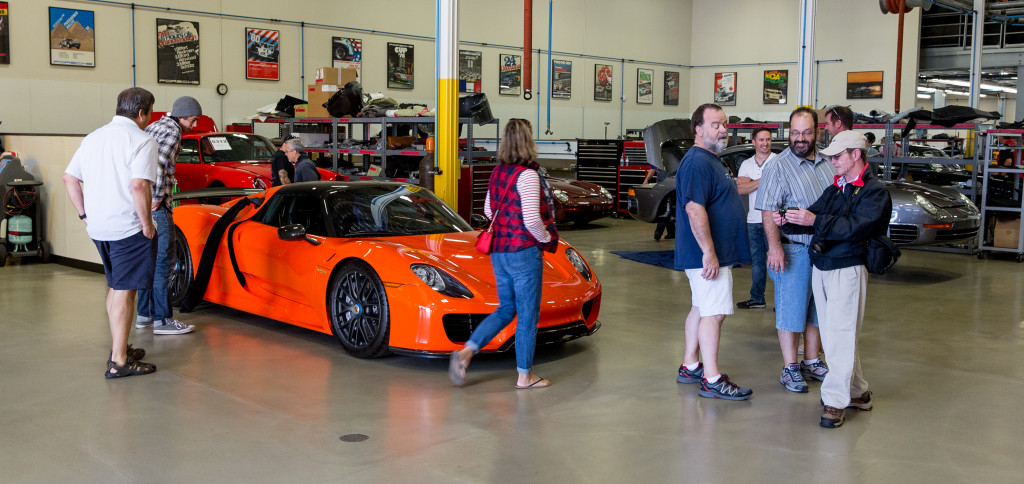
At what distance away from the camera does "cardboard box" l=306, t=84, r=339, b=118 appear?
13.1 metres

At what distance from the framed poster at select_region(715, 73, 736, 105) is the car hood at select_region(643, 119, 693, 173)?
15.4 metres

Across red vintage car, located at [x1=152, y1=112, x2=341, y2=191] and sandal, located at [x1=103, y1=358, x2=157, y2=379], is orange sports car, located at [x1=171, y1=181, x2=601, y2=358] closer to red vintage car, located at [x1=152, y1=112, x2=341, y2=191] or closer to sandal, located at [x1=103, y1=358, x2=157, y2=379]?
sandal, located at [x1=103, y1=358, x2=157, y2=379]

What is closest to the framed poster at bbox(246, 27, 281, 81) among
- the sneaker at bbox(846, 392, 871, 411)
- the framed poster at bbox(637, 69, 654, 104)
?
the framed poster at bbox(637, 69, 654, 104)

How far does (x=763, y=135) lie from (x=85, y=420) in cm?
519

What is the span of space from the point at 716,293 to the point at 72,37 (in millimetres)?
14375

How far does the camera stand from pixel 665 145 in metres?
10.6

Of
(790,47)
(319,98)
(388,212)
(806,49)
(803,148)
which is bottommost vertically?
(388,212)

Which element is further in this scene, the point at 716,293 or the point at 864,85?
the point at 864,85

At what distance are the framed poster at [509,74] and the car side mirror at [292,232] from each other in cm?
1670

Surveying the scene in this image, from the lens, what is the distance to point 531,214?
14.3 ft

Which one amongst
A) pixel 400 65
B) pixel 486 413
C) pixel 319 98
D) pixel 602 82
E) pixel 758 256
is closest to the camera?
pixel 486 413

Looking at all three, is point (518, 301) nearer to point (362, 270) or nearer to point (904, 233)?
point (362, 270)

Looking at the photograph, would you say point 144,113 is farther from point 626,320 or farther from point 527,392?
point 626,320

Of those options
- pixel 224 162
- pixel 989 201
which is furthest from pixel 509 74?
pixel 989 201
